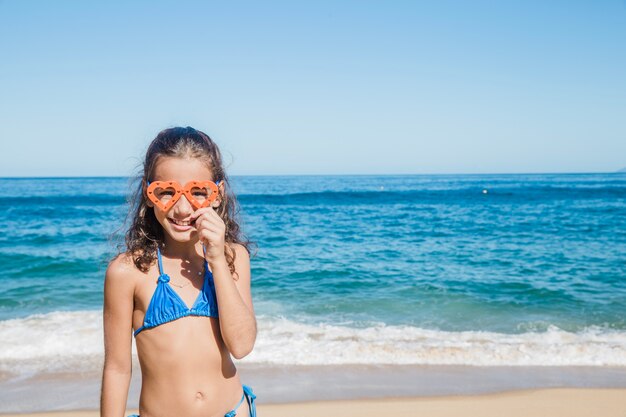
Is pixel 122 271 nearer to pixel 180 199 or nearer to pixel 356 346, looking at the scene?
pixel 180 199

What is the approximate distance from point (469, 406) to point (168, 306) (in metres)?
3.54

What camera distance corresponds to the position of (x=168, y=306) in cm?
210

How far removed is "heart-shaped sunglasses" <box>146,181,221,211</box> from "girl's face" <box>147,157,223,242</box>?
0.02m

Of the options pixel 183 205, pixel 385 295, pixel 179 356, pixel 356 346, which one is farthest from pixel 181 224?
pixel 385 295

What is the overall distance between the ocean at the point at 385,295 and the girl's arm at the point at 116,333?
219 millimetres

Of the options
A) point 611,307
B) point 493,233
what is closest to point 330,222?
point 493,233

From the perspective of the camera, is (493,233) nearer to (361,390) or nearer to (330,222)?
(330,222)

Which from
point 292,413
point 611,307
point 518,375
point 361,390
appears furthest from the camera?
point 611,307

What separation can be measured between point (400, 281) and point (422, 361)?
A: 5289mm

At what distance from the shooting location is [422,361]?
613cm

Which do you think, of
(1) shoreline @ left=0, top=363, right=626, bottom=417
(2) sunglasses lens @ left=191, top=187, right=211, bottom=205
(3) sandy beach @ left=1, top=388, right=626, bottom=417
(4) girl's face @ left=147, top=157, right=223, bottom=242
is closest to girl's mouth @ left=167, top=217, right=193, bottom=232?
(4) girl's face @ left=147, top=157, right=223, bottom=242

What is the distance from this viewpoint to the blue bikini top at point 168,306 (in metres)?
2.09

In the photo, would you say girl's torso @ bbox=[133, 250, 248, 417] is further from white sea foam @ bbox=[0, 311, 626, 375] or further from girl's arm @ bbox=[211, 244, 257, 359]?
white sea foam @ bbox=[0, 311, 626, 375]

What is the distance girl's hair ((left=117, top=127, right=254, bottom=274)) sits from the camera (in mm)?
2152
